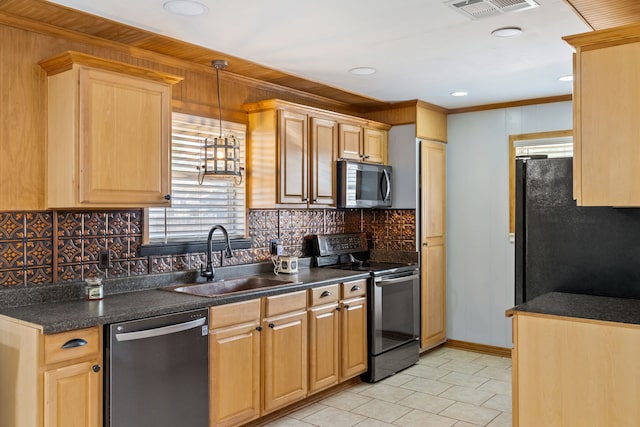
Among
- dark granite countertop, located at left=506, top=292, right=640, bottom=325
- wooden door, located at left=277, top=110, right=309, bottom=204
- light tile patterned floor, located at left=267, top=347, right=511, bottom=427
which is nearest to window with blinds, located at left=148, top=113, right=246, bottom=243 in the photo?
wooden door, located at left=277, top=110, right=309, bottom=204

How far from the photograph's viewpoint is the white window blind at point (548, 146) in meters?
4.76

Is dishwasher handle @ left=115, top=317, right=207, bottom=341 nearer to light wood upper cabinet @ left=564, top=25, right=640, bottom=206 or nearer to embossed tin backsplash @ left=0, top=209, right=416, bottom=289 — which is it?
embossed tin backsplash @ left=0, top=209, right=416, bottom=289

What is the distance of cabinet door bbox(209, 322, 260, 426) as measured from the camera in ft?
10.00

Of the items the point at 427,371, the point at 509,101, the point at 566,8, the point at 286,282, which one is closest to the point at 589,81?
the point at 566,8

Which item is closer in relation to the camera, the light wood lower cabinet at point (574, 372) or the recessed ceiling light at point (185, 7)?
the light wood lower cabinet at point (574, 372)

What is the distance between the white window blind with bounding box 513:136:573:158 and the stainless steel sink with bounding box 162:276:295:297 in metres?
2.68

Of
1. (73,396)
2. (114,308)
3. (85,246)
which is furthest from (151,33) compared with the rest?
(73,396)

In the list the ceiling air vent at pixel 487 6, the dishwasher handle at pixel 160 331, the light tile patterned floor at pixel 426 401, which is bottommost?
the light tile patterned floor at pixel 426 401

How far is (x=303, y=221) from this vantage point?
4633 millimetres

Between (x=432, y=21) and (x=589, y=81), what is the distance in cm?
85

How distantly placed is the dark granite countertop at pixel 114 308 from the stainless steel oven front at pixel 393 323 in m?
0.99

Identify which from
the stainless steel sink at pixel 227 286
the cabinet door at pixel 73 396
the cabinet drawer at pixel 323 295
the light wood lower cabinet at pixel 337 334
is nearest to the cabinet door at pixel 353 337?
the light wood lower cabinet at pixel 337 334

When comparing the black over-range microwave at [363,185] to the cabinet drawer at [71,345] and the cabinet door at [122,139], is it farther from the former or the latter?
the cabinet drawer at [71,345]

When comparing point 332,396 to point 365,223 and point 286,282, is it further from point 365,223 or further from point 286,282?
point 365,223
